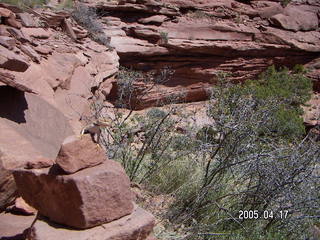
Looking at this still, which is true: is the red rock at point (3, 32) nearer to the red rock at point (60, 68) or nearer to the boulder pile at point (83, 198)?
the red rock at point (60, 68)

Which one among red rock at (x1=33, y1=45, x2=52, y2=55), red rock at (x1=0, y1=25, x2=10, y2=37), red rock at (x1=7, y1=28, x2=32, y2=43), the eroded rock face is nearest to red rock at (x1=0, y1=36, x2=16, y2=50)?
red rock at (x1=0, y1=25, x2=10, y2=37)

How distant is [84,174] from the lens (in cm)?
259

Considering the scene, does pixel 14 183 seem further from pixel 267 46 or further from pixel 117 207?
pixel 267 46

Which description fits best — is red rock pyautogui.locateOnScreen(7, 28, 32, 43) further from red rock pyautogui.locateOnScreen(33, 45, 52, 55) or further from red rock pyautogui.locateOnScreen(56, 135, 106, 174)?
red rock pyautogui.locateOnScreen(56, 135, 106, 174)

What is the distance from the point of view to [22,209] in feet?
10.2

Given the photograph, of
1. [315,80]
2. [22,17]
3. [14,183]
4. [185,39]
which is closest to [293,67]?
[315,80]

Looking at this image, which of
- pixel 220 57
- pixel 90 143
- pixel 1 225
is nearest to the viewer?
pixel 90 143

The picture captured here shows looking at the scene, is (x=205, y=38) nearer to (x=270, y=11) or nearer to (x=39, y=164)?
(x=270, y=11)

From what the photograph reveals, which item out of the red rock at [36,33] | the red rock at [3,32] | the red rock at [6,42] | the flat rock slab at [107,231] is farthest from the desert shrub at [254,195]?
the red rock at [36,33]

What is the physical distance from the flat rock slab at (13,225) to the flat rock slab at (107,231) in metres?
0.26

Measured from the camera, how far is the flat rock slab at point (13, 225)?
2789 millimetres

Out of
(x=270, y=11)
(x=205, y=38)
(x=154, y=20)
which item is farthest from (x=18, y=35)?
(x=270, y=11)

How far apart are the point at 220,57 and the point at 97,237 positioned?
14530 mm

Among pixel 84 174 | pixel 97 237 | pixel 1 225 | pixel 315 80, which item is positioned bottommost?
pixel 315 80
